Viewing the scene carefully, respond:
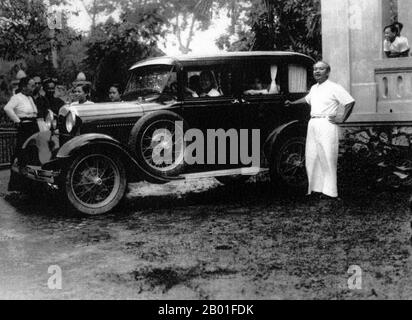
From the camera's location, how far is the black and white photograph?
448 cm

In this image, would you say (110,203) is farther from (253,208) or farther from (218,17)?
(218,17)

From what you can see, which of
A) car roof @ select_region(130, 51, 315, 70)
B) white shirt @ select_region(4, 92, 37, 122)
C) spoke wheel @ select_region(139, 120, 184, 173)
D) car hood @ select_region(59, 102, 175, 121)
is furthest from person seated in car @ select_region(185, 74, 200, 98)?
white shirt @ select_region(4, 92, 37, 122)

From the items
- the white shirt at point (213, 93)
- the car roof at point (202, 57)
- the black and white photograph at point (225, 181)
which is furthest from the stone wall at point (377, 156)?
the white shirt at point (213, 93)

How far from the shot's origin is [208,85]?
7902mm

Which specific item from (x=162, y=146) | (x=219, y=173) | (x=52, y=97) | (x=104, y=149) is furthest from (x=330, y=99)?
(x=52, y=97)

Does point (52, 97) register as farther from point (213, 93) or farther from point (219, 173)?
point (219, 173)

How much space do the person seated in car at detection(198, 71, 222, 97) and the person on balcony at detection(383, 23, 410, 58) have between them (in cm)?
320

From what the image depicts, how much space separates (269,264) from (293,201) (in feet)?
9.75

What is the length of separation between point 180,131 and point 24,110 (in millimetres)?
3321

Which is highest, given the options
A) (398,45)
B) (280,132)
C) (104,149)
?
(398,45)

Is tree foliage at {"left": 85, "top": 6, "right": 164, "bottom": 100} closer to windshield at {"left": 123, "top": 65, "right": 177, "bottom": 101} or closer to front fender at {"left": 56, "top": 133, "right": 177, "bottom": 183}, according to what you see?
windshield at {"left": 123, "top": 65, "right": 177, "bottom": 101}

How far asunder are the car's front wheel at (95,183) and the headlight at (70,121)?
0.53m

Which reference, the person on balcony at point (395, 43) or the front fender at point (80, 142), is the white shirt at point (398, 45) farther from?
the front fender at point (80, 142)

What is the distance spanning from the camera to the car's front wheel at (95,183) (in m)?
6.92
